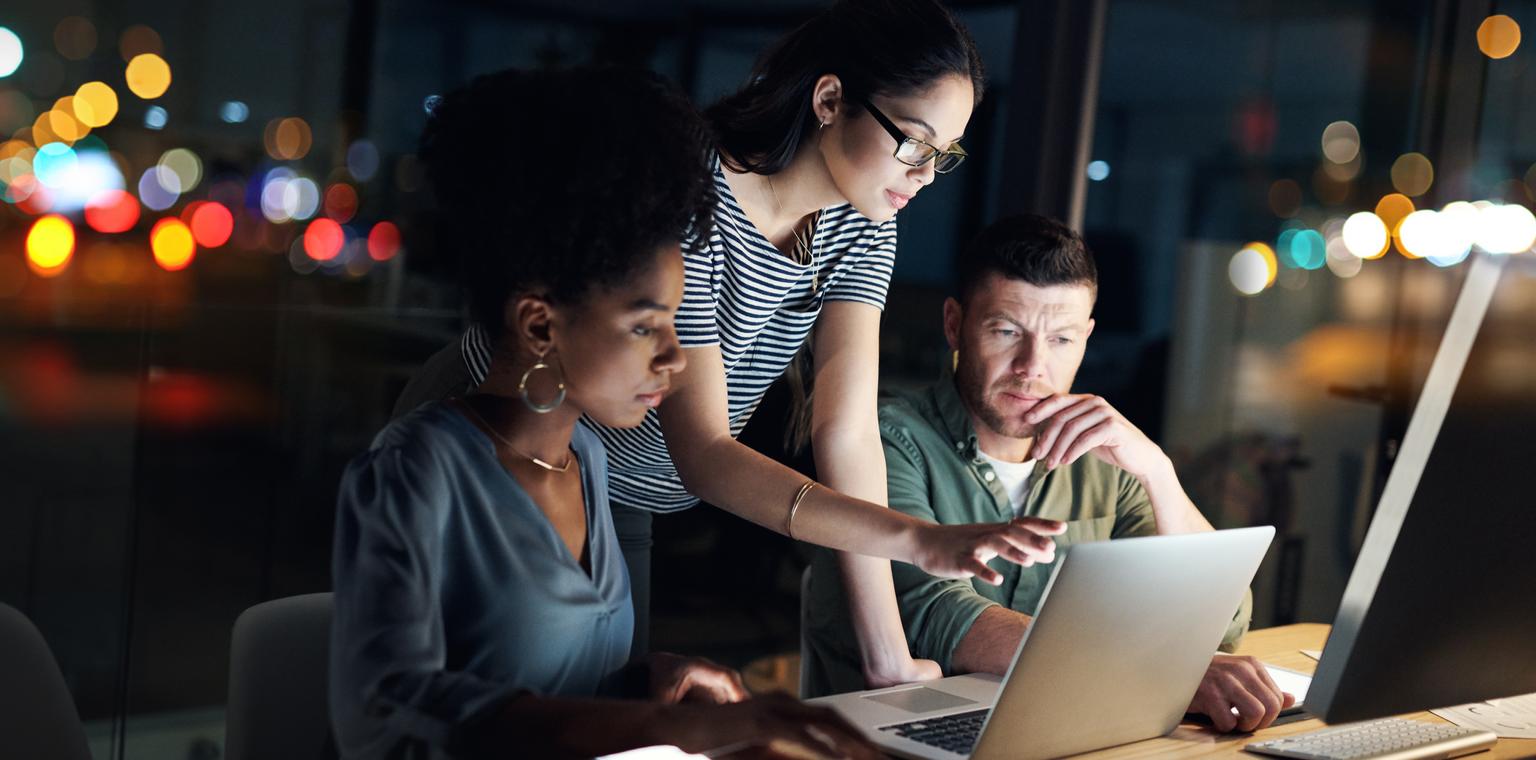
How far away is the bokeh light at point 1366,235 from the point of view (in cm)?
414

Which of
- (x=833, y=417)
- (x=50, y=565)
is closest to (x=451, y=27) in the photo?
(x=50, y=565)

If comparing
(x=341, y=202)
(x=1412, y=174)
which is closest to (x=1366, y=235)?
(x=1412, y=174)

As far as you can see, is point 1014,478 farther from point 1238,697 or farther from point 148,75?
point 148,75

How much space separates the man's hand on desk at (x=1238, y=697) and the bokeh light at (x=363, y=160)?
2.04m

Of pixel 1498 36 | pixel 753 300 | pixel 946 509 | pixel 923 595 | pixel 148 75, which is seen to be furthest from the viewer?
pixel 1498 36

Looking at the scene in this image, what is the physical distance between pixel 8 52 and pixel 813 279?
1702 mm

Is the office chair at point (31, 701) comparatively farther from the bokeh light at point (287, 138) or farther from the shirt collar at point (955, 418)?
the bokeh light at point (287, 138)

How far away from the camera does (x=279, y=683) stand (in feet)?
4.87

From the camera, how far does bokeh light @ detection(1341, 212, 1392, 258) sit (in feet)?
13.6

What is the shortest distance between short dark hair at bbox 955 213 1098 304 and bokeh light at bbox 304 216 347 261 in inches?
54.6

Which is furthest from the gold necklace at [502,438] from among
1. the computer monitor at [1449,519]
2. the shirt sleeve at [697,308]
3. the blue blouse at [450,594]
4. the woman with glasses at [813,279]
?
the computer monitor at [1449,519]

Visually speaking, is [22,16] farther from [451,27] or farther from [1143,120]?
[1143,120]

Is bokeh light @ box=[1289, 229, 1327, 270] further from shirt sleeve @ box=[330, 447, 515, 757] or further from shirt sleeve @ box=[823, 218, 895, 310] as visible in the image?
shirt sleeve @ box=[330, 447, 515, 757]

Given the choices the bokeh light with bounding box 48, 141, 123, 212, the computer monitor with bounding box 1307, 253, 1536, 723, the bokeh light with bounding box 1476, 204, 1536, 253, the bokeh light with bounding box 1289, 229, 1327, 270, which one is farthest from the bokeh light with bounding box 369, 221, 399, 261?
the bokeh light with bounding box 1476, 204, 1536, 253
